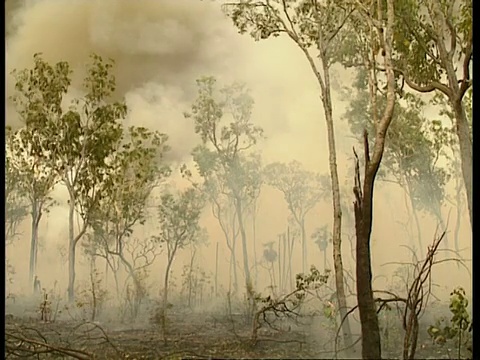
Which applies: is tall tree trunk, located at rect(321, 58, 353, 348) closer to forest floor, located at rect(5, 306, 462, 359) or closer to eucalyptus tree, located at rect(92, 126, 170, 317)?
forest floor, located at rect(5, 306, 462, 359)

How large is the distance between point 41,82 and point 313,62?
0.90 meters

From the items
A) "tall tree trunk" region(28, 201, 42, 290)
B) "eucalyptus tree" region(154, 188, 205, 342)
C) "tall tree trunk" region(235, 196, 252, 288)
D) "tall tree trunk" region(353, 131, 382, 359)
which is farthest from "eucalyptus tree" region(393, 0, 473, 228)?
"tall tree trunk" region(28, 201, 42, 290)

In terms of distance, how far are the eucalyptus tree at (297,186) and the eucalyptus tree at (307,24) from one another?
12 centimetres

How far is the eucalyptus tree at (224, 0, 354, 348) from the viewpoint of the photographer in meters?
2.34

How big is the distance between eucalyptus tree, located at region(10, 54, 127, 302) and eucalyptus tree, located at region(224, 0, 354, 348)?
484 millimetres

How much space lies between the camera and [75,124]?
237cm

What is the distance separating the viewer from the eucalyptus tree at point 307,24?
234 centimetres

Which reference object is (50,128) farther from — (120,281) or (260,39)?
(260,39)

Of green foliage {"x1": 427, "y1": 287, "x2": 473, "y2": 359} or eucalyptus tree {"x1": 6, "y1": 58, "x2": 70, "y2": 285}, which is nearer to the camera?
green foliage {"x1": 427, "y1": 287, "x2": 473, "y2": 359}

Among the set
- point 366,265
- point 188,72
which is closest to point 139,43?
point 188,72

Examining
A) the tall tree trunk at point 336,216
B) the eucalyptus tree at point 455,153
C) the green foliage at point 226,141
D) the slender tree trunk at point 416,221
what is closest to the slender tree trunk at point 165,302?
the green foliage at point 226,141

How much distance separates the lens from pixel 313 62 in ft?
7.70

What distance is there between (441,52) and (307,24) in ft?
1.45

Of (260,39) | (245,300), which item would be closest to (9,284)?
(245,300)
